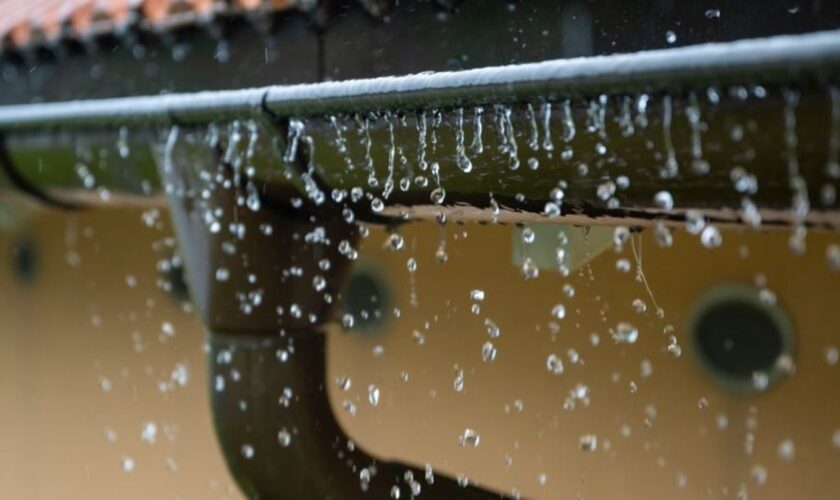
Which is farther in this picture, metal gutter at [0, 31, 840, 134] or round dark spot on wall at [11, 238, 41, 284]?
round dark spot on wall at [11, 238, 41, 284]

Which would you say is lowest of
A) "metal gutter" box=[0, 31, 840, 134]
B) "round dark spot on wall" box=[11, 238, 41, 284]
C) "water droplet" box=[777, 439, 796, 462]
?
"water droplet" box=[777, 439, 796, 462]

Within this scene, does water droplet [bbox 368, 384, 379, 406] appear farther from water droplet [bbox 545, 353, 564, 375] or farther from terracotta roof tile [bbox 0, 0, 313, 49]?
terracotta roof tile [bbox 0, 0, 313, 49]

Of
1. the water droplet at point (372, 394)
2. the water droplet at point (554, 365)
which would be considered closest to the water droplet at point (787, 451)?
the water droplet at point (554, 365)

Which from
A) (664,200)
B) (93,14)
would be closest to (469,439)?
(93,14)

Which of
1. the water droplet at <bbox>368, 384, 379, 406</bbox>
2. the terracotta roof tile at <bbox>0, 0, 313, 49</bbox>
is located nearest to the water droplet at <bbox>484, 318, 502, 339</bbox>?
the water droplet at <bbox>368, 384, 379, 406</bbox>

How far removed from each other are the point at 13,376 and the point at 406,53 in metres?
3.95

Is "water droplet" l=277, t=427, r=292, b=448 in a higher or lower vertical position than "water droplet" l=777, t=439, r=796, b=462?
higher

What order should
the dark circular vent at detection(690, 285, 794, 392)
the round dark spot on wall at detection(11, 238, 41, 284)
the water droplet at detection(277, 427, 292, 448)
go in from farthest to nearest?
1. the round dark spot on wall at detection(11, 238, 41, 284)
2. the dark circular vent at detection(690, 285, 794, 392)
3. the water droplet at detection(277, 427, 292, 448)

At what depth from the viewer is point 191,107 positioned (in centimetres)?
243

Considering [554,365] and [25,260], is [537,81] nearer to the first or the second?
[554,365]

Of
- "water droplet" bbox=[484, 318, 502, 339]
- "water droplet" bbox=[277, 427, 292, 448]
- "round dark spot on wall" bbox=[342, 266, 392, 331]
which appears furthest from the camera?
"round dark spot on wall" bbox=[342, 266, 392, 331]

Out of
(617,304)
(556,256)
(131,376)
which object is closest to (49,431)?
(131,376)

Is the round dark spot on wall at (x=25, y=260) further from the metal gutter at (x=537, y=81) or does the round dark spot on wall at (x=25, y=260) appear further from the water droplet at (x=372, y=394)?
the metal gutter at (x=537, y=81)

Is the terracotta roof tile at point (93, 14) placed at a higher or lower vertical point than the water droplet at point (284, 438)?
higher
